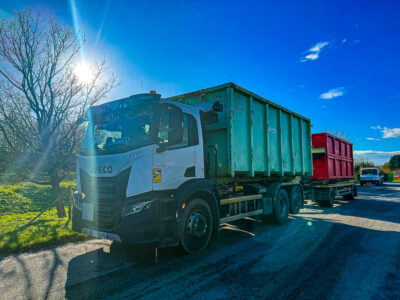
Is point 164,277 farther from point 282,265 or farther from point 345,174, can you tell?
point 345,174

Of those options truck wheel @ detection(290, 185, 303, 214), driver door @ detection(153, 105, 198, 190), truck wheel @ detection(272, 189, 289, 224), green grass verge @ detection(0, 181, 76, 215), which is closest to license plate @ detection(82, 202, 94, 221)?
driver door @ detection(153, 105, 198, 190)

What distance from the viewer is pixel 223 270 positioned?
3.88m

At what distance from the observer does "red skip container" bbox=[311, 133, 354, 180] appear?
11977mm

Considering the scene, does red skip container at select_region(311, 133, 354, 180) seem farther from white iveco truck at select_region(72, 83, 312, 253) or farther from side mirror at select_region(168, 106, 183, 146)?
side mirror at select_region(168, 106, 183, 146)

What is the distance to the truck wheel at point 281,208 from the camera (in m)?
7.40

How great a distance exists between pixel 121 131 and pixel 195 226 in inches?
84.0

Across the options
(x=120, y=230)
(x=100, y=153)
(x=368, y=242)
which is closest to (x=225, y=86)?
(x=100, y=153)

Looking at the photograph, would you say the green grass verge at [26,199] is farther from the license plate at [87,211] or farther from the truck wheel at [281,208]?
the truck wheel at [281,208]

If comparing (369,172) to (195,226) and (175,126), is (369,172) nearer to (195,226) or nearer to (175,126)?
(195,226)

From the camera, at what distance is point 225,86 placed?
227 inches

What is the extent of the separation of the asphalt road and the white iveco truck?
0.49 meters

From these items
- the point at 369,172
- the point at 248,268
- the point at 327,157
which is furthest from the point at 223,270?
the point at 369,172

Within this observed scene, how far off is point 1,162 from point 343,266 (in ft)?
32.7

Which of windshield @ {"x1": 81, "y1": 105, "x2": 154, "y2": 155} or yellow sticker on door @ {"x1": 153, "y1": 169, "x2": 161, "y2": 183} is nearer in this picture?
yellow sticker on door @ {"x1": 153, "y1": 169, "x2": 161, "y2": 183}
